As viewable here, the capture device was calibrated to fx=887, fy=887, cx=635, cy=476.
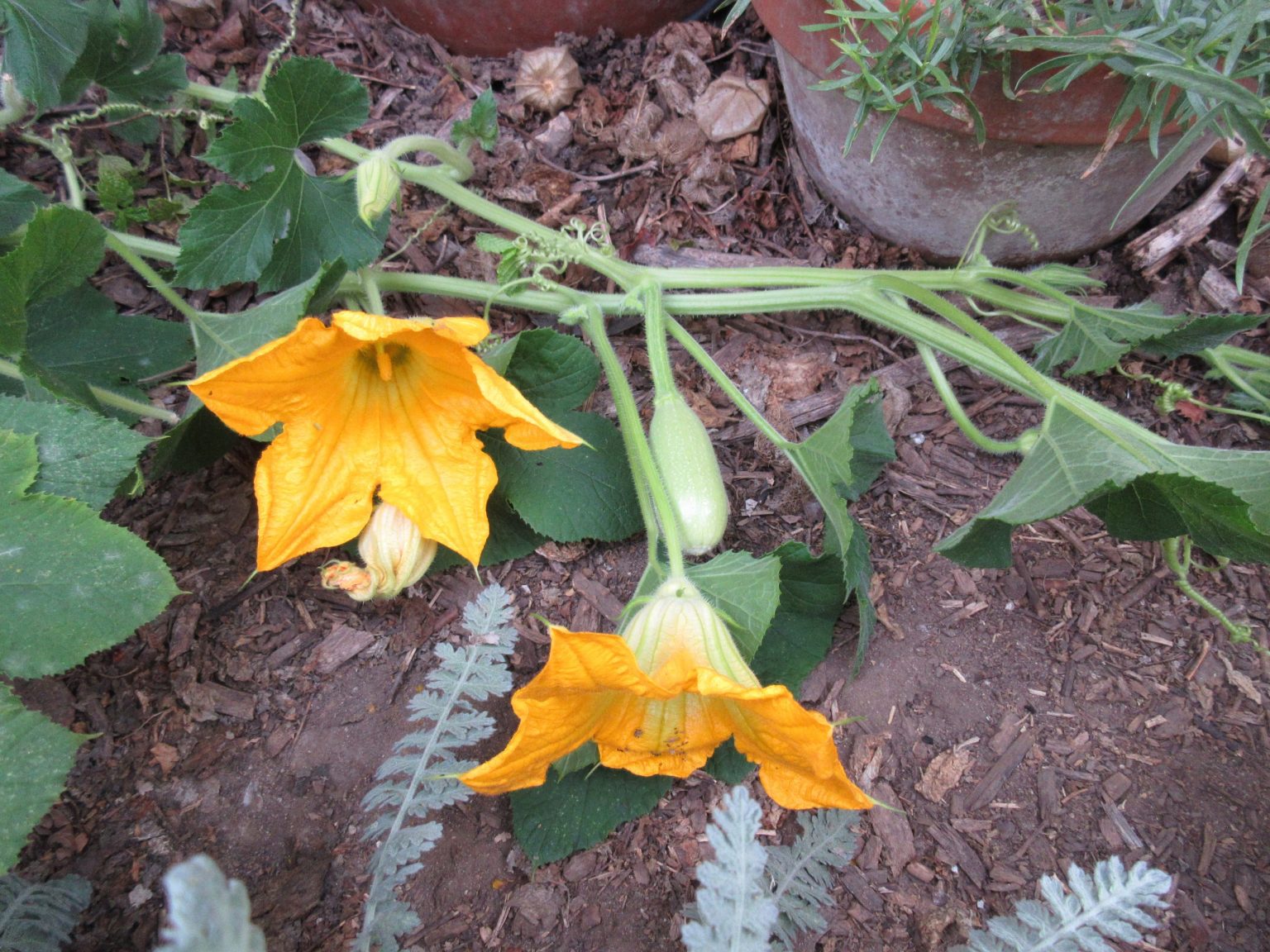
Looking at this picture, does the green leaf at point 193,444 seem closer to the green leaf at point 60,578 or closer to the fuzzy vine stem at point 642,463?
the green leaf at point 60,578

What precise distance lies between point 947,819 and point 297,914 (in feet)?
3.75

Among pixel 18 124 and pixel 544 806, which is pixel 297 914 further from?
pixel 18 124

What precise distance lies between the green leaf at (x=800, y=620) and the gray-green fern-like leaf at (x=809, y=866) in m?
0.29

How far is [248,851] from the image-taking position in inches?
61.0

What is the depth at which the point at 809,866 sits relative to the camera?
1410 millimetres

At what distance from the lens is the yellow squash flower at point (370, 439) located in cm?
139

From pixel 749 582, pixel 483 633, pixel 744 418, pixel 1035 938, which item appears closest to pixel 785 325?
pixel 744 418

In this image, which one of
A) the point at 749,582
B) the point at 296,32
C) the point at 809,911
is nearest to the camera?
the point at 809,911

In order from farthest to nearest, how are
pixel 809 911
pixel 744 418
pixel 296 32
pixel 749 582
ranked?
pixel 296 32 < pixel 744 418 < pixel 749 582 < pixel 809 911

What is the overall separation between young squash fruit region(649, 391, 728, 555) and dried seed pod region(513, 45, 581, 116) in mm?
1146

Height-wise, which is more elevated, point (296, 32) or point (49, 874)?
point (296, 32)

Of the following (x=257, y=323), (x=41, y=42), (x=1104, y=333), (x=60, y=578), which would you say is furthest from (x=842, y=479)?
(x=41, y=42)

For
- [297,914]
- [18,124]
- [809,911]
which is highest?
[18,124]

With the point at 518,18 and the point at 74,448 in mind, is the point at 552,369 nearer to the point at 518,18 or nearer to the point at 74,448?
the point at 74,448
